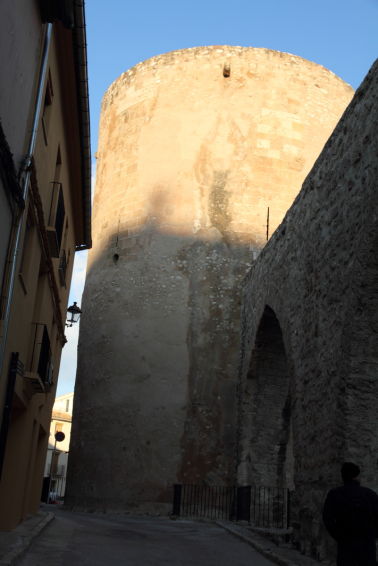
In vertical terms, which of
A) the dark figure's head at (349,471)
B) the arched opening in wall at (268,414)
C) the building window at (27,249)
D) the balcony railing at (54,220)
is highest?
the balcony railing at (54,220)

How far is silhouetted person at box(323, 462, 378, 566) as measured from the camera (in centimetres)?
510

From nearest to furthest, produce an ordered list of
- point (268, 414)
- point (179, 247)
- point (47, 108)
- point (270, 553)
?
1. point (270, 553)
2. point (47, 108)
3. point (268, 414)
4. point (179, 247)

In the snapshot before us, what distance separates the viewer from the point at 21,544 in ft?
24.9

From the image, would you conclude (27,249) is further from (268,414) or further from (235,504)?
(235,504)

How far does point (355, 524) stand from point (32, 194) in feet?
17.2

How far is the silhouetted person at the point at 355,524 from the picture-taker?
16.7 feet

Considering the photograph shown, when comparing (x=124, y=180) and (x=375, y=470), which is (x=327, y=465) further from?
(x=124, y=180)

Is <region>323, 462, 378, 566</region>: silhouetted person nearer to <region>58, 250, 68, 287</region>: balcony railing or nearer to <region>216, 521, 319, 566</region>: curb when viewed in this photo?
<region>216, 521, 319, 566</region>: curb

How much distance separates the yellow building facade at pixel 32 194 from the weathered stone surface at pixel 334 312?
3.51 metres

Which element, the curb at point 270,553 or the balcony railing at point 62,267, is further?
the balcony railing at point 62,267

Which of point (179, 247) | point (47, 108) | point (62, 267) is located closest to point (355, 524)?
point (47, 108)

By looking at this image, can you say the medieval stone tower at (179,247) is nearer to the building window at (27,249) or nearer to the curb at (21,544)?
the curb at (21,544)

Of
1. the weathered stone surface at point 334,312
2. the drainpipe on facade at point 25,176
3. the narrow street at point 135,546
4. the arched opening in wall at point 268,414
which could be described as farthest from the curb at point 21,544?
the arched opening in wall at point 268,414

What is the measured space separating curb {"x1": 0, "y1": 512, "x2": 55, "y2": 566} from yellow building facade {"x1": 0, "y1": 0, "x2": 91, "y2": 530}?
36 cm
